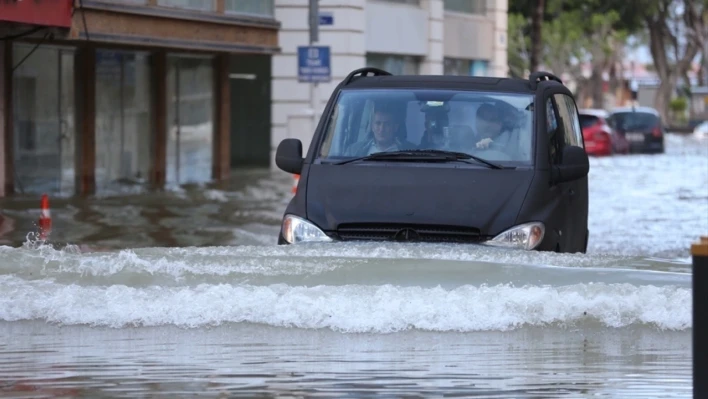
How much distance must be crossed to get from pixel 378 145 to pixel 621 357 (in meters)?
3.06

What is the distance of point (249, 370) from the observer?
279 inches

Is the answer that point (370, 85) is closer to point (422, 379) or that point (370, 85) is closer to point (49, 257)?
point (49, 257)

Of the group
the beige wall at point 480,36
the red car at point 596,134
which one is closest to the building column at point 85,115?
the beige wall at point 480,36

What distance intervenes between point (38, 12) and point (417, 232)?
11.9m

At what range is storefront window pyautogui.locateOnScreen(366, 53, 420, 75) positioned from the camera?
3462 centimetres

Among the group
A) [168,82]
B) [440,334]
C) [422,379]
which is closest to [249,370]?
[422,379]

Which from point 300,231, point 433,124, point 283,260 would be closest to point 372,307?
point 283,260

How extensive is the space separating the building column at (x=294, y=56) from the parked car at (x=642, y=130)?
17261 millimetres

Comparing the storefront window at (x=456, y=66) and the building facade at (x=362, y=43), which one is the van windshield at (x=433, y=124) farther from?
the storefront window at (x=456, y=66)

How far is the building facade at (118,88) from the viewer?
2212 cm

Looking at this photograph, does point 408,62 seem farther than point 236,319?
Yes

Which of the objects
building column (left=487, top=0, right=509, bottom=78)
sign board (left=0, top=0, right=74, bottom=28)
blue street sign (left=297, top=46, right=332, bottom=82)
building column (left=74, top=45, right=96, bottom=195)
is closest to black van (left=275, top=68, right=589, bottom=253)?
sign board (left=0, top=0, right=74, bottom=28)

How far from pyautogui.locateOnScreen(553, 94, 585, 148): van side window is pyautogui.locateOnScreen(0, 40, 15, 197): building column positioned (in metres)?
12.0

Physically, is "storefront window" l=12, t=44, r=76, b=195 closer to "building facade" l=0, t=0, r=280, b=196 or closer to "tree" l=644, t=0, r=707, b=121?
"building facade" l=0, t=0, r=280, b=196
